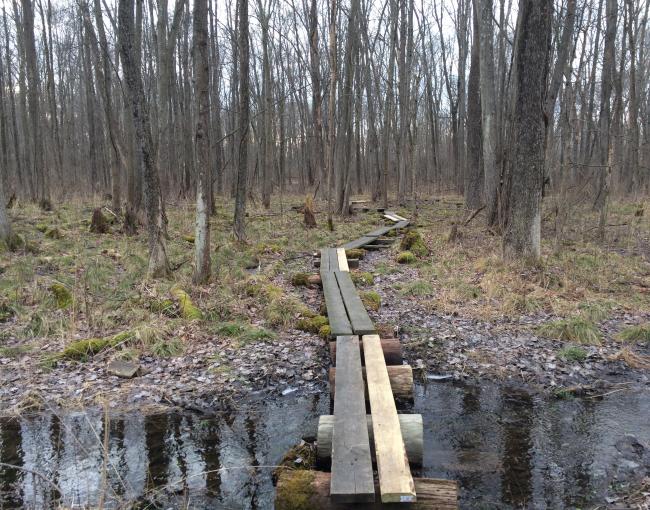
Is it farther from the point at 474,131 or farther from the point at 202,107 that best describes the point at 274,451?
the point at 474,131

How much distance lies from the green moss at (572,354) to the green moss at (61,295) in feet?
23.0

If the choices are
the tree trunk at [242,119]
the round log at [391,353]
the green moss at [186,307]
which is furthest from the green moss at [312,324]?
the tree trunk at [242,119]

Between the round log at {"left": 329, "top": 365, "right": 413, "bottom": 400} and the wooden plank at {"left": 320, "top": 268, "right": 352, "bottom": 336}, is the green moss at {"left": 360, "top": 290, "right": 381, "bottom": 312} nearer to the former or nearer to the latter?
the wooden plank at {"left": 320, "top": 268, "right": 352, "bottom": 336}

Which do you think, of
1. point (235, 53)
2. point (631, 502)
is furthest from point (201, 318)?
point (235, 53)

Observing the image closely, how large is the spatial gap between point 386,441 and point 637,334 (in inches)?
187

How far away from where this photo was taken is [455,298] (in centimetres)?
813

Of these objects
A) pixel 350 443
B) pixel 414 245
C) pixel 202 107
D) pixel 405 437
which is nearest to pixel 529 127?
pixel 414 245

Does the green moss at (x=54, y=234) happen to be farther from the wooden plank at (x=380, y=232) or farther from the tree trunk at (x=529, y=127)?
the tree trunk at (x=529, y=127)

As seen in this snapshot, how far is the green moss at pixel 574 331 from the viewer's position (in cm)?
631

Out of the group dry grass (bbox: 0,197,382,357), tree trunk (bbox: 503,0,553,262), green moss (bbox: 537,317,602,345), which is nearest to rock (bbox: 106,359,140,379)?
dry grass (bbox: 0,197,382,357)

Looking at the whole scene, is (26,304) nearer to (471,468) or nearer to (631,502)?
(471,468)

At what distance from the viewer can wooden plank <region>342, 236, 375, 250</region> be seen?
1232cm

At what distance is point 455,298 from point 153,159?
580cm

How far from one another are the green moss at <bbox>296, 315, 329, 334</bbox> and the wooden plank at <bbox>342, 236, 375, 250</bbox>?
5187 millimetres
